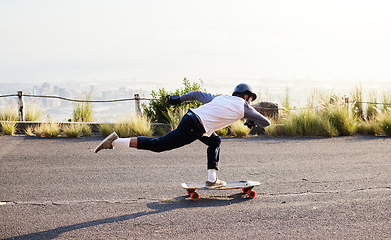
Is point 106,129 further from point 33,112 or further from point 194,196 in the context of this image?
point 194,196

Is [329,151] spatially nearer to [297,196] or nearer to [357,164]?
[357,164]

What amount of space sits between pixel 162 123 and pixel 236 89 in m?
8.31

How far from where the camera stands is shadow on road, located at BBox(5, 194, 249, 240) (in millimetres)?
5676

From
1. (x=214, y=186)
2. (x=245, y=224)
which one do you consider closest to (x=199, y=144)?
(x=214, y=186)

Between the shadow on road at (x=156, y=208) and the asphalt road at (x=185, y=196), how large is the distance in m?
0.01

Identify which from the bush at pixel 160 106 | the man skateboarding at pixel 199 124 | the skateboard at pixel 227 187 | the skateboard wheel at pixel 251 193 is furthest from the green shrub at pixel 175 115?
the man skateboarding at pixel 199 124

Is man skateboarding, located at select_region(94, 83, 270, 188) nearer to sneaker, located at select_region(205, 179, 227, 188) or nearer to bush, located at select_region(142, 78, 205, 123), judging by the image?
sneaker, located at select_region(205, 179, 227, 188)

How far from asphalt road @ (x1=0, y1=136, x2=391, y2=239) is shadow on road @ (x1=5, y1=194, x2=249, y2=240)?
0.01 meters

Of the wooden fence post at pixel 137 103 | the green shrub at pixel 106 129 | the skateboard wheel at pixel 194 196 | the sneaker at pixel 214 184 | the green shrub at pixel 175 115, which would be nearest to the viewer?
the skateboard wheel at pixel 194 196

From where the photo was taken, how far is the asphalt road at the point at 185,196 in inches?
230

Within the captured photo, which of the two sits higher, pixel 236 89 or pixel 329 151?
pixel 236 89

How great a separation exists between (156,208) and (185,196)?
2.55 ft

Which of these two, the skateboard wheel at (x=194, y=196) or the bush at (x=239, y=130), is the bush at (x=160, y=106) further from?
the skateboard wheel at (x=194, y=196)

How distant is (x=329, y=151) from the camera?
11.7 meters
